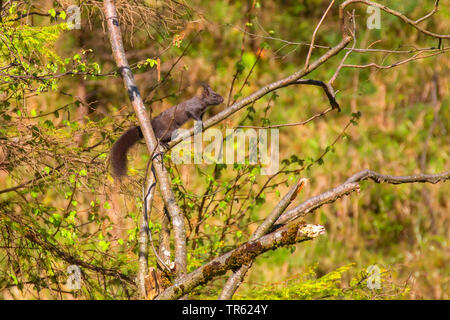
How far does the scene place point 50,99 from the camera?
296 inches

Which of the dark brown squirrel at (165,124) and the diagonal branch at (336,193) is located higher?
the dark brown squirrel at (165,124)

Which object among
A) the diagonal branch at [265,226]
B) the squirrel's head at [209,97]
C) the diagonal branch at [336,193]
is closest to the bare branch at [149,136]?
the diagonal branch at [265,226]

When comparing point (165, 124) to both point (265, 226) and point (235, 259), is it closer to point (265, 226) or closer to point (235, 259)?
point (265, 226)

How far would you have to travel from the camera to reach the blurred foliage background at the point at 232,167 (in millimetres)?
4082

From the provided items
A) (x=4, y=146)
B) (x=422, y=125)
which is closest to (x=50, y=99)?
(x=4, y=146)

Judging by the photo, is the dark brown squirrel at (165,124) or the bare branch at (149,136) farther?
the dark brown squirrel at (165,124)

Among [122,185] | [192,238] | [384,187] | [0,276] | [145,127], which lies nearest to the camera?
[145,127]

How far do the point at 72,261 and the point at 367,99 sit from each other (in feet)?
20.6

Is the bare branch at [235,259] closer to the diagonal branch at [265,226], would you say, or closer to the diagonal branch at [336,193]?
the diagonal branch at [265,226]

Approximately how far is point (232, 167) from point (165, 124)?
99 cm

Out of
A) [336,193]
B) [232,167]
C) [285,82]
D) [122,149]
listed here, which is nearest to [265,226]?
[336,193]

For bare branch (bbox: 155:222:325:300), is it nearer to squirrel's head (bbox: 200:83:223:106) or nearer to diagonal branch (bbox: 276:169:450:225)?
diagonal branch (bbox: 276:169:450:225)

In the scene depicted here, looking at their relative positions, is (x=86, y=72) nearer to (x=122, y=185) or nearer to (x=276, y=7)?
(x=122, y=185)

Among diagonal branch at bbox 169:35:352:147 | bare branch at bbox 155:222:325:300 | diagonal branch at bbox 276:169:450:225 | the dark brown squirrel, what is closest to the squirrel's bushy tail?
the dark brown squirrel
